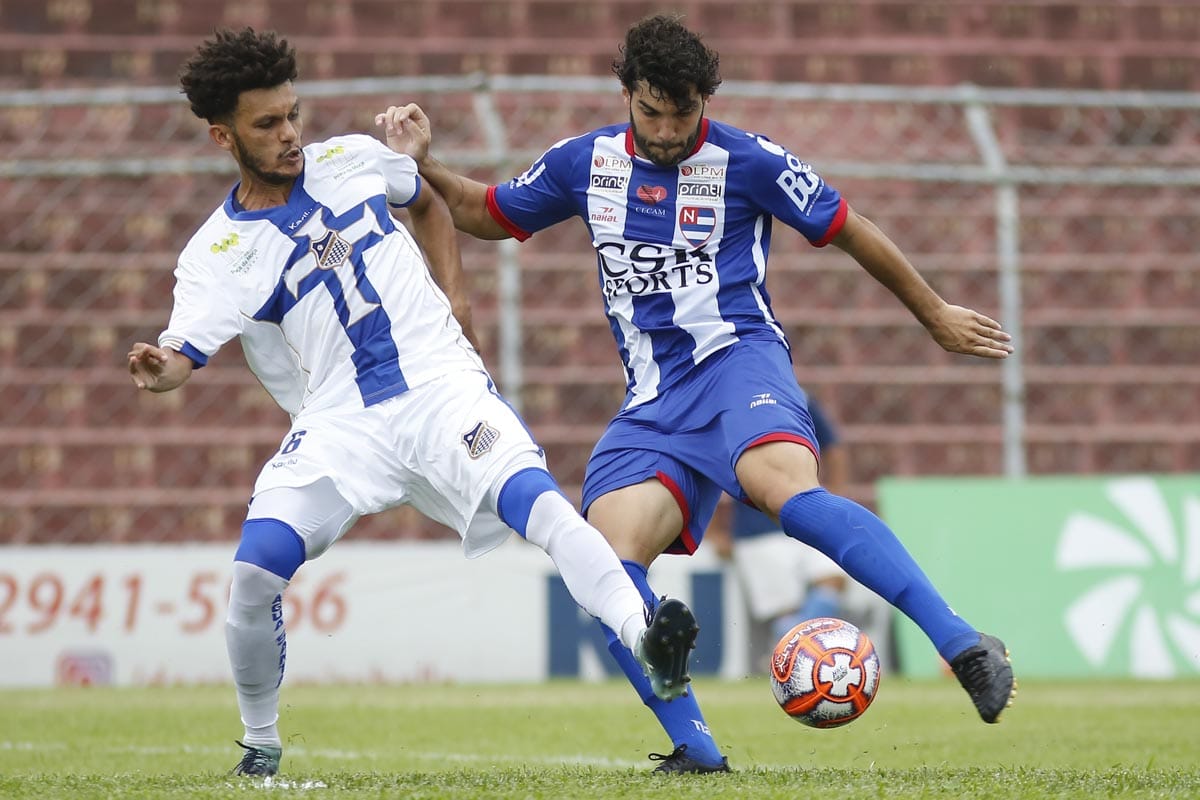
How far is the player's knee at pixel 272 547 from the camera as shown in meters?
5.05

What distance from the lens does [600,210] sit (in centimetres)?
571

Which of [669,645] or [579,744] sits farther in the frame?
[579,744]

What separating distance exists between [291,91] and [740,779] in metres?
2.48

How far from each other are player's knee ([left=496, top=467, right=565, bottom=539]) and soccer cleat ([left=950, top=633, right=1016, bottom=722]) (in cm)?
124

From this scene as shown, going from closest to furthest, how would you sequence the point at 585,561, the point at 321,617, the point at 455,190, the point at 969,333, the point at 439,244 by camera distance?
the point at 585,561, the point at 969,333, the point at 439,244, the point at 455,190, the point at 321,617

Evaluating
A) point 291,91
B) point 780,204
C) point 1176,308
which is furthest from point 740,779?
point 1176,308

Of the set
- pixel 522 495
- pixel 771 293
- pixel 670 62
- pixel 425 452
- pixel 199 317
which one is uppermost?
pixel 771 293

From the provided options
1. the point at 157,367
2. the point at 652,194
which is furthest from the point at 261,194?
the point at 652,194

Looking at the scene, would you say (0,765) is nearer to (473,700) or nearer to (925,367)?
(473,700)

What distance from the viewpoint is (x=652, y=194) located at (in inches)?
221

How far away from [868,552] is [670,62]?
1.57m

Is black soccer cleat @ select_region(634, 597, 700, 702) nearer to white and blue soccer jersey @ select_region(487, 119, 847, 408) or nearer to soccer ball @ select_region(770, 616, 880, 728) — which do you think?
soccer ball @ select_region(770, 616, 880, 728)

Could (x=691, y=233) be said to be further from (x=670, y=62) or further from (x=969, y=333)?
(x=969, y=333)

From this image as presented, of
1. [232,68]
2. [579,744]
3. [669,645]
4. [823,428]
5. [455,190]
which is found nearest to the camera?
[669,645]
